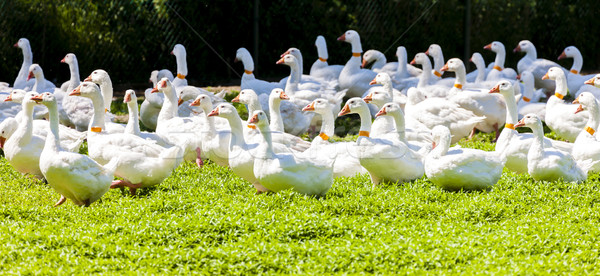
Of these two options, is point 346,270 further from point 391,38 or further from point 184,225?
point 391,38

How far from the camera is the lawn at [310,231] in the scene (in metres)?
6.27

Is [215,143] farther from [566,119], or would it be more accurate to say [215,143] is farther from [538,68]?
[538,68]

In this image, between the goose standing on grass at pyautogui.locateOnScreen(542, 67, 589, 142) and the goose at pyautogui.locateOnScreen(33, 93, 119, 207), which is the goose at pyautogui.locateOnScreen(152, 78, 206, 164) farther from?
the goose standing on grass at pyautogui.locateOnScreen(542, 67, 589, 142)

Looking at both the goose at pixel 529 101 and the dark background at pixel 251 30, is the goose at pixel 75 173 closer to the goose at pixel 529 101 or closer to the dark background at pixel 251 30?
the goose at pixel 529 101

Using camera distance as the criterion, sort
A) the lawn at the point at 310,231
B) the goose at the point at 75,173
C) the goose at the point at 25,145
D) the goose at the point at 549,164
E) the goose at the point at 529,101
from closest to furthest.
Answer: the lawn at the point at 310,231 → the goose at the point at 75,173 → the goose at the point at 549,164 → the goose at the point at 25,145 → the goose at the point at 529,101

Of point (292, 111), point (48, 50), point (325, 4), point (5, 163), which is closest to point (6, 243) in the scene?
point (5, 163)

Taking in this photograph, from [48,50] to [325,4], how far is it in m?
6.12

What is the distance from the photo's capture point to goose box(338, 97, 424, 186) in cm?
887

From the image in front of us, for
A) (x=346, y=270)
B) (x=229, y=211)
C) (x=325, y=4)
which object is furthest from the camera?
(x=325, y=4)

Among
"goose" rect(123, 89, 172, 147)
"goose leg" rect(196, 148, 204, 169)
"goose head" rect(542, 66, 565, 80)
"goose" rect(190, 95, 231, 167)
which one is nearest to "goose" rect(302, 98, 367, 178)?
"goose" rect(190, 95, 231, 167)

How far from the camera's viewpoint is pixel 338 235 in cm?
702

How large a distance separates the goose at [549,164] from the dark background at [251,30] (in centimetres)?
941

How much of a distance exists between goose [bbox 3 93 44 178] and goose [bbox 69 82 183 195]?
23.1 inches

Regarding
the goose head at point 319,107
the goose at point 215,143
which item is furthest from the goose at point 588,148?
the goose at point 215,143
